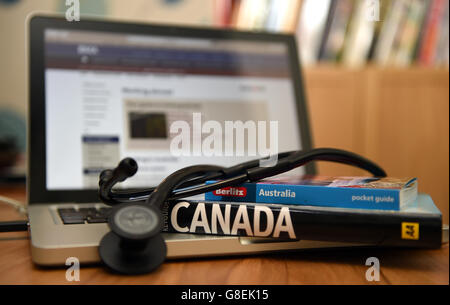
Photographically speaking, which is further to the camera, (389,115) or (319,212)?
(389,115)

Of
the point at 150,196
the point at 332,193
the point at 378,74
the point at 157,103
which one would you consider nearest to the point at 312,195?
the point at 332,193

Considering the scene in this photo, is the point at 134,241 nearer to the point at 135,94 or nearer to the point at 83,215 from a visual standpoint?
the point at 83,215

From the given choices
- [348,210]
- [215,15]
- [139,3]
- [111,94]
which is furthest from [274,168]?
[139,3]

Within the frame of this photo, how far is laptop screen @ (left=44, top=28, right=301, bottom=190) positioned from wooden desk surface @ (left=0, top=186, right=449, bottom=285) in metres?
0.23

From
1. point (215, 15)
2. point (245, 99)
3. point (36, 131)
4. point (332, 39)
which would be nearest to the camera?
point (36, 131)

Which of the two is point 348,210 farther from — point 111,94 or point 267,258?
point 111,94

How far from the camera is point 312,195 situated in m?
0.36

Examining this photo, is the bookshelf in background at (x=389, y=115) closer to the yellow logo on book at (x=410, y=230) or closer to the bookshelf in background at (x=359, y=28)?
the bookshelf in background at (x=359, y=28)

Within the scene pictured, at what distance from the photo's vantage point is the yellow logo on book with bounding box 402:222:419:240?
0.33 m

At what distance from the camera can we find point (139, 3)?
1331 millimetres

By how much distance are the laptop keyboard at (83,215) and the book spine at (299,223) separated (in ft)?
0.26

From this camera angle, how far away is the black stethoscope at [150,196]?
313mm

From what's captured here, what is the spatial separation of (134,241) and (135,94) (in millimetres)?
376
